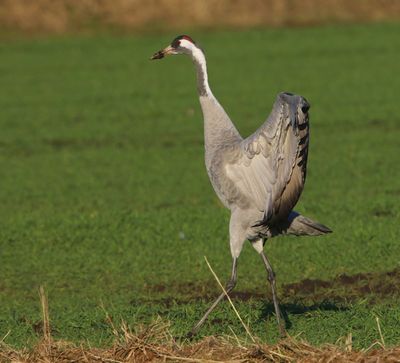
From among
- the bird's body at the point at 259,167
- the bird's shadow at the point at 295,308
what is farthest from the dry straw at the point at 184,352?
the bird's shadow at the point at 295,308

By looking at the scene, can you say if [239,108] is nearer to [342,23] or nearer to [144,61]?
[144,61]

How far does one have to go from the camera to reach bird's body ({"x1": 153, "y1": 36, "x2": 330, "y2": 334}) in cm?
744

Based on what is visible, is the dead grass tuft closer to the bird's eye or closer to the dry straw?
the dry straw

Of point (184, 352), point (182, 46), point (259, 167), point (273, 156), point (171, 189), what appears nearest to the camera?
point (184, 352)

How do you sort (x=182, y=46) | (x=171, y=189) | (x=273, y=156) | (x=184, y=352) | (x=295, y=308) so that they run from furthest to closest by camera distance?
1. (x=171, y=189)
2. (x=295, y=308)
3. (x=182, y=46)
4. (x=273, y=156)
5. (x=184, y=352)

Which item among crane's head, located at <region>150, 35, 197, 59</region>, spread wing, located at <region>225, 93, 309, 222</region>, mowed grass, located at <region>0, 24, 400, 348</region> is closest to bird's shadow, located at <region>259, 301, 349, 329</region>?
mowed grass, located at <region>0, 24, 400, 348</region>

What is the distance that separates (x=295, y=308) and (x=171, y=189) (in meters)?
5.26

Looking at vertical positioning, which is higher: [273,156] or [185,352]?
[273,156]

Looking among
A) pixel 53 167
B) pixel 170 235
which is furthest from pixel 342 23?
pixel 170 235

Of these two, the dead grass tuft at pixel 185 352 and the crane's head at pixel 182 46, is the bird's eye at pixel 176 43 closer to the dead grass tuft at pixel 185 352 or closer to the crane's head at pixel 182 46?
the crane's head at pixel 182 46

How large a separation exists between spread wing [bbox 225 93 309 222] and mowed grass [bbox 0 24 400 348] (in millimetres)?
907

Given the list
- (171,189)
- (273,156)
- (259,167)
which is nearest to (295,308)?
(259,167)

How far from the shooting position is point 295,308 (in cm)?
860

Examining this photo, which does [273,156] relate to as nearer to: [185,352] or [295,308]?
[295,308]
